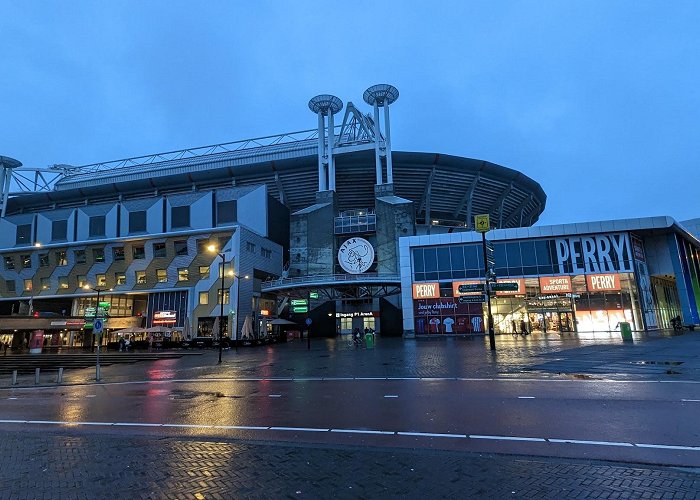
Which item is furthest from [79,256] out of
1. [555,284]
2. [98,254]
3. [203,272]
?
[555,284]

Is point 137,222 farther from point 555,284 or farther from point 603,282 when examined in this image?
point 603,282

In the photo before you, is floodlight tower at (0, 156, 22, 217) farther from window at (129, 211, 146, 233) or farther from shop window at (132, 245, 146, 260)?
shop window at (132, 245, 146, 260)

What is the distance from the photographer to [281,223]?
63.5 metres

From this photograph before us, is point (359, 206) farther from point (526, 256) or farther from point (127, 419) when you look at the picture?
point (127, 419)

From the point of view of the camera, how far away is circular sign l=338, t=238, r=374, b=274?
58.5m

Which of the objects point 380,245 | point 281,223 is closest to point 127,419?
point 380,245

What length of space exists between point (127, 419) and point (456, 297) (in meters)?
39.9

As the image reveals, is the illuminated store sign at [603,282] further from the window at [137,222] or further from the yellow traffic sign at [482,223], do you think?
the window at [137,222]

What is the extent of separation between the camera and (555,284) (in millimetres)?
43312

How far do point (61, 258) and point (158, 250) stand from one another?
1535 centimetres

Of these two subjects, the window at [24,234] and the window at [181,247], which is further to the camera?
the window at [24,234]

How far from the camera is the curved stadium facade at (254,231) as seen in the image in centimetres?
5016

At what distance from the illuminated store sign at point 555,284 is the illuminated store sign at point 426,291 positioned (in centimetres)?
1065

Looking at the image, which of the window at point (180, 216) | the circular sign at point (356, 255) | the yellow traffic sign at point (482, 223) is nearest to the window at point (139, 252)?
the window at point (180, 216)
